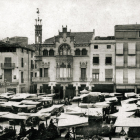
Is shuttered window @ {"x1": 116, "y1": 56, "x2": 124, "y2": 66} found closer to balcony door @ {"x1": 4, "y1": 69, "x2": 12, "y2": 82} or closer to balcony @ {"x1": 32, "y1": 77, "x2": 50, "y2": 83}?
balcony @ {"x1": 32, "y1": 77, "x2": 50, "y2": 83}

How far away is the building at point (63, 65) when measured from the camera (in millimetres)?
42625

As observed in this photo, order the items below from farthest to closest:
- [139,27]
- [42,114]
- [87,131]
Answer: [139,27] < [42,114] < [87,131]

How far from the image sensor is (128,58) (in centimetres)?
4188

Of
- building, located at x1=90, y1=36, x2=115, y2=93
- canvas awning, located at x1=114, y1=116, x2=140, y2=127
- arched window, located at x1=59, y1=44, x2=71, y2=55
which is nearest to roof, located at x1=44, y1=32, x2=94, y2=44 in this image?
arched window, located at x1=59, y1=44, x2=71, y2=55

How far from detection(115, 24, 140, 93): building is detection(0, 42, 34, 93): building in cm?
1671

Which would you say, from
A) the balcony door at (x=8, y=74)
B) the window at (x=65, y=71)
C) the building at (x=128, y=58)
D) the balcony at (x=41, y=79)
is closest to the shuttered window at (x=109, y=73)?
the building at (x=128, y=58)

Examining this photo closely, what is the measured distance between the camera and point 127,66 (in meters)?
41.8

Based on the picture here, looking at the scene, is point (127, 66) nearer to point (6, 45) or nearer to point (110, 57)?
point (110, 57)

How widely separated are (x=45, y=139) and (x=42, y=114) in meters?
4.81

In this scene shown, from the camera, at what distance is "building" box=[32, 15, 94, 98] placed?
42625mm

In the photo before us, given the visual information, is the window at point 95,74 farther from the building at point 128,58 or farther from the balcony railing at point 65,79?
the balcony railing at point 65,79

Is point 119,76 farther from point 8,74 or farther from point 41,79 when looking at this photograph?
point 8,74

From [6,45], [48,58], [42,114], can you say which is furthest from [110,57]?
[42,114]

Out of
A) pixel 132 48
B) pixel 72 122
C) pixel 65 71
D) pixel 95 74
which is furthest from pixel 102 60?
pixel 72 122
